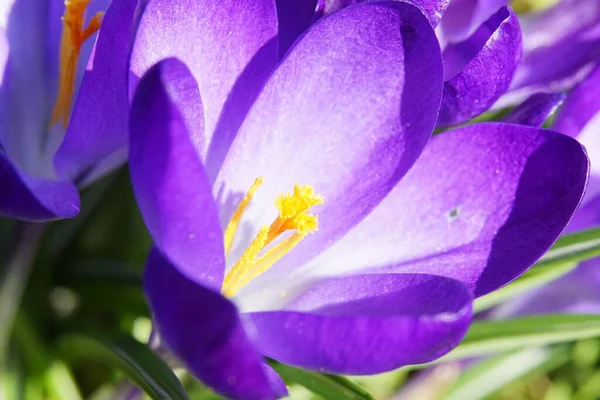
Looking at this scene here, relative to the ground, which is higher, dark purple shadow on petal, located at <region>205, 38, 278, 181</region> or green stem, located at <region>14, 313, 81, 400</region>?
dark purple shadow on petal, located at <region>205, 38, 278, 181</region>

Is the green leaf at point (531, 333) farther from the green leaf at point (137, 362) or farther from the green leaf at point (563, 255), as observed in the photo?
the green leaf at point (137, 362)

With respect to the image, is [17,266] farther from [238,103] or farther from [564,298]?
[564,298]

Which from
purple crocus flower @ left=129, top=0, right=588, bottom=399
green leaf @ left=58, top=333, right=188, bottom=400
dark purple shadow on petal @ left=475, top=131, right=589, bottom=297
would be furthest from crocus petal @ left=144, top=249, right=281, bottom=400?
dark purple shadow on petal @ left=475, top=131, right=589, bottom=297

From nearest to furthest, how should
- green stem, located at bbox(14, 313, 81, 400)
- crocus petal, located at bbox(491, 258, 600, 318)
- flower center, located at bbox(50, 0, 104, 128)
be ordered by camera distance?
1. flower center, located at bbox(50, 0, 104, 128)
2. green stem, located at bbox(14, 313, 81, 400)
3. crocus petal, located at bbox(491, 258, 600, 318)

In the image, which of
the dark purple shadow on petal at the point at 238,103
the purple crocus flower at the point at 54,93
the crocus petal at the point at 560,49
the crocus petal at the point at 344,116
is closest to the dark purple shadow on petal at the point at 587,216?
the crocus petal at the point at 560,49

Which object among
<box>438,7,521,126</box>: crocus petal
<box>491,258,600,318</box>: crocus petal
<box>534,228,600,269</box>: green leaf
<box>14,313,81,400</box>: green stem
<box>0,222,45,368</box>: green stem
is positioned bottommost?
<box>14,313,81,400</box>: green stem

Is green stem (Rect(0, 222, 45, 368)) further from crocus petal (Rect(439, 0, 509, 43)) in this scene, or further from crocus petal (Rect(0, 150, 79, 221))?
crocus petal (Rect(439, 0, 509, 43))
